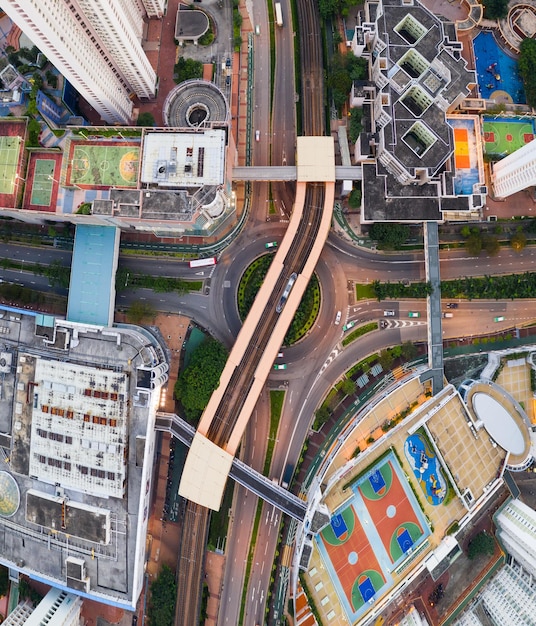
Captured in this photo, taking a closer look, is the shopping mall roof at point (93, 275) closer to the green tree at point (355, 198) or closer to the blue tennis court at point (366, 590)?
the green tree at point (355, 198)

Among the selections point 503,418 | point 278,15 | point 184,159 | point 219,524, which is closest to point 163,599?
point 219,524

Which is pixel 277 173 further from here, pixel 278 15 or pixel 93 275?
pixel 93 275

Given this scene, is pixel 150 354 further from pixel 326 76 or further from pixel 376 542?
pixel 326 76

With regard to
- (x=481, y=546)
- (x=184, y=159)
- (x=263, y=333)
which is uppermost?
(x=184, y=159)

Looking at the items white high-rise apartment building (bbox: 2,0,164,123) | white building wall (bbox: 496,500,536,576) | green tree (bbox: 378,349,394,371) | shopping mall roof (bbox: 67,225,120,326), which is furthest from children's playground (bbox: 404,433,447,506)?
white high-rise apartment building (bbox: 2,0,164,123)

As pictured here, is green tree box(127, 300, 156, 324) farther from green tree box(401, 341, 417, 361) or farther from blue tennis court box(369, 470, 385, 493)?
blue tennis court box(369, 470, 385, 493)

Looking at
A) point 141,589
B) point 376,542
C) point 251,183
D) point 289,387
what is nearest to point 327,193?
point 251,183
